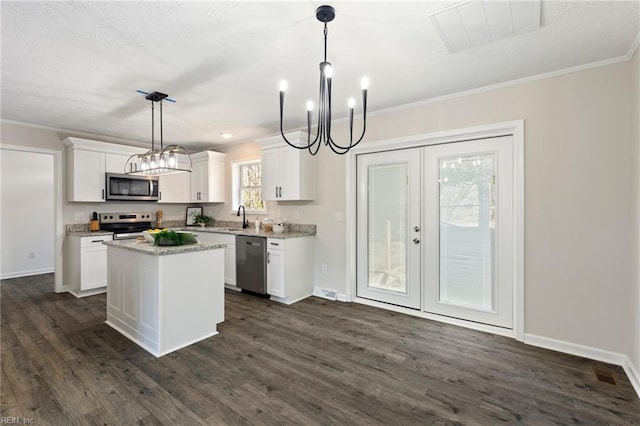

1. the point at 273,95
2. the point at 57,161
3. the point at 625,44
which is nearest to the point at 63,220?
the point at 57,161

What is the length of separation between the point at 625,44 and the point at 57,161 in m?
6.58

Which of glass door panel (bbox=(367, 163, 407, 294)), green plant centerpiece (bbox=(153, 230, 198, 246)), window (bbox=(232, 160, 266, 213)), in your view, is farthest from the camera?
window (bbox=(232, 160, 266, 213))

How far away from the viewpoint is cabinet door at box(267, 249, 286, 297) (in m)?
3.99

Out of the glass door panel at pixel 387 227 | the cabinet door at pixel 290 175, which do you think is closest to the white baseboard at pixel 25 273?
the cabinet door at pixel 290 175

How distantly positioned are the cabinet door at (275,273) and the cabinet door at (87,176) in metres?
2.90

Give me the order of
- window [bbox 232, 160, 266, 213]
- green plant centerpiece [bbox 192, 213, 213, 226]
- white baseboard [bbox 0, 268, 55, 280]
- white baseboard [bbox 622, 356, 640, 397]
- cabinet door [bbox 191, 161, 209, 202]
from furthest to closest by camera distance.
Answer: green plant centerpiece [bbox 192, 213, 213, 226], cabinet door [bbox 191, 161, 209, 202], white baseboard [bbox 0, 268, 55, 280], window [bbox 232, 160, 266, 213], white baseboard [bbox 622, 356, 640, 397]

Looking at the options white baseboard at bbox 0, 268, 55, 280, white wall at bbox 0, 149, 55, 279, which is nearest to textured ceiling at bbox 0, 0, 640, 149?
white wall at bbox 0, 149, 55, 279

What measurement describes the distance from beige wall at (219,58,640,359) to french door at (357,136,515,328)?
0.25 meters

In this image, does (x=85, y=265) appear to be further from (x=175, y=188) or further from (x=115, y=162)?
(x=175, y=188)

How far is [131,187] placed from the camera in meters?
5.04

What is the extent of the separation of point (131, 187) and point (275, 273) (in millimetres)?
2991

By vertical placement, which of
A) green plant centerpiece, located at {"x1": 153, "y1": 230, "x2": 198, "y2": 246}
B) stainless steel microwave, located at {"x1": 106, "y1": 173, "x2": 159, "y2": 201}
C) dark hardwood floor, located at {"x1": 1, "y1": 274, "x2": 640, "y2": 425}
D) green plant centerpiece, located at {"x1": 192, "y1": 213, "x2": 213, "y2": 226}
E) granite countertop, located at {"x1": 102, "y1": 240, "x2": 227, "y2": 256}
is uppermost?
stainless steel microwave, located at {"x1": 106, "y1": 173, "x2": 159, "y2": 201}

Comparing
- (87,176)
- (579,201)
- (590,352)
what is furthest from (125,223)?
(590,352)

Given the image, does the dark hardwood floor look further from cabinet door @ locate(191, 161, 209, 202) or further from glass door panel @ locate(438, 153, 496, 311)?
cabinet door @ locate(191, 161, 209, 202)
